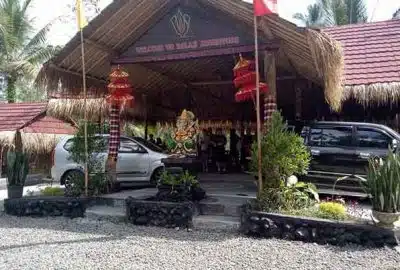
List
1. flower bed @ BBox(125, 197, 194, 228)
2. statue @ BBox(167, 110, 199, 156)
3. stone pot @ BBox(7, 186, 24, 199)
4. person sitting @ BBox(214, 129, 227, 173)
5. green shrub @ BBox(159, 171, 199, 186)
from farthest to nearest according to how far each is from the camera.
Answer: person sitting @ BBox(214, 129, 227, 173) → statue @ BBox(167, 110, 199, 156) → stone pot @ BBox(7, 186, 24, 199) → green shrub @ BBox(159, 171, 199, 186) → flower bed @ BBox(125, 197, 194, 228)

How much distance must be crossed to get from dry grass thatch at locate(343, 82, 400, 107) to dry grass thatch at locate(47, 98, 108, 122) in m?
8.01

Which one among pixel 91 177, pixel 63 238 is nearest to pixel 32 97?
pixel 91 177

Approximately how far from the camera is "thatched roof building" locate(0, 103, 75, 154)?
15.7m

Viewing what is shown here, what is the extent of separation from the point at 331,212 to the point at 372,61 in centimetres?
601

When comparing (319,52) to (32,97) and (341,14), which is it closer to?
(341,14)

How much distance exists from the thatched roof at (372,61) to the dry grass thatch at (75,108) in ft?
25.8

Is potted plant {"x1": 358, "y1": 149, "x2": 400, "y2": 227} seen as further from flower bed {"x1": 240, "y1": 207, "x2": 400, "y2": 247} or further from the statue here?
the statue

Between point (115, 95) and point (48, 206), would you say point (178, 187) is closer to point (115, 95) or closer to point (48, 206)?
point (48, 206)

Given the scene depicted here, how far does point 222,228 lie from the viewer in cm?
664

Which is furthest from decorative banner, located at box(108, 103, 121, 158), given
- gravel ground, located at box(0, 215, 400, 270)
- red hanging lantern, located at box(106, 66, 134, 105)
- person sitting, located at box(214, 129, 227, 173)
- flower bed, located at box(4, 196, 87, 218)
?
person sitting, located at box(214, 129, 227, 173)

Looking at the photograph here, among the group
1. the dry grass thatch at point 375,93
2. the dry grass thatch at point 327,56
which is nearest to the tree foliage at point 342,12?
the dry grass thatch at point 375,93

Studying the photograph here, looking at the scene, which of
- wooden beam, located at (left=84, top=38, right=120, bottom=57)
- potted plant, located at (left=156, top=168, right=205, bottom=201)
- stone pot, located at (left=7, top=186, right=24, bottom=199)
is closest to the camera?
potted plant, located at (left=156, top=168, right=205, bottom=201)

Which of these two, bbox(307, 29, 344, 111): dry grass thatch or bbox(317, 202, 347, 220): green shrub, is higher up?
bbox(307, 29, 344, 111): dry grass thatch

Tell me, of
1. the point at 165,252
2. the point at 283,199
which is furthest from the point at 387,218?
the point at 165,252
